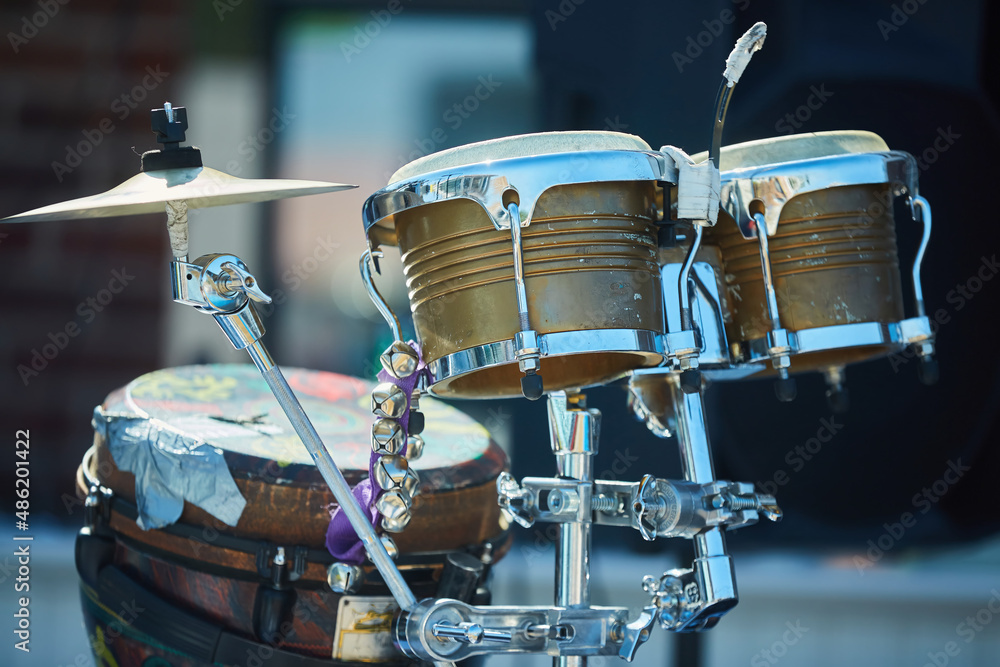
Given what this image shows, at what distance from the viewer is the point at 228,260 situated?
52.1 inches

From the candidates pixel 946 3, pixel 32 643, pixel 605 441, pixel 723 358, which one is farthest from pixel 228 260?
pixel 946 3

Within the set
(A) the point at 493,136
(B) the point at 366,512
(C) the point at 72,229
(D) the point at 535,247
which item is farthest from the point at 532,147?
(C) the point at 72,229

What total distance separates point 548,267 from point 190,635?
798 millimetres

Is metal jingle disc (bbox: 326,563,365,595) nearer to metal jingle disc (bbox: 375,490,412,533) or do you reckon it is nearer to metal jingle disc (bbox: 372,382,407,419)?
metal jingle disc (bbox: 375,490,412,533)

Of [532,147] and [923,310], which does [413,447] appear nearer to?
[532,147]

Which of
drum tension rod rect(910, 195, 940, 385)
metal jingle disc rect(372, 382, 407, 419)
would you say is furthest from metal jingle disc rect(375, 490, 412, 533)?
drum tension rod rect(910, 195, 940, 385)

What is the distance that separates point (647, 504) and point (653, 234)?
40 centimetres

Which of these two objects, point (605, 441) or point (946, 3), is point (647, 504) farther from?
point (946, 3)

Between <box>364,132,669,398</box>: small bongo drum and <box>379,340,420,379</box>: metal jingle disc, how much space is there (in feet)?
0.18

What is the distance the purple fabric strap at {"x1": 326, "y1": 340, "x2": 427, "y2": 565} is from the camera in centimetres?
149

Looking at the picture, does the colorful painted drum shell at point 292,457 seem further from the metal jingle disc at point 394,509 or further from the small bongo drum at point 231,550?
the metal jingle disc at point 394,509

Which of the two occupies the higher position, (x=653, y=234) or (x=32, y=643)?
(x=653, y=234)

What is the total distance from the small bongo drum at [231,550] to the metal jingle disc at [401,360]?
23 cm

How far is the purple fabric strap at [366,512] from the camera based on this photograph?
149 centimetres
